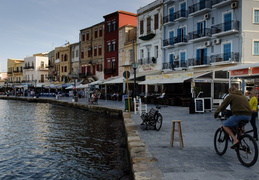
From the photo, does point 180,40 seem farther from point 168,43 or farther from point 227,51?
point 227,51

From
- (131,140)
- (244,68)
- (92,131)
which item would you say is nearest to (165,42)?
(244,68)

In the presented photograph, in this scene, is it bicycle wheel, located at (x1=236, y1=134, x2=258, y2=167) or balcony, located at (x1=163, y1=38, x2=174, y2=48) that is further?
balcony, located at (x1=163, y1=38, x2=174, y2=48)

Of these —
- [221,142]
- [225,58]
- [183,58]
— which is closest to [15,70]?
[183,58]

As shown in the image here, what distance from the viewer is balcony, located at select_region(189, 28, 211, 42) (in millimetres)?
23436

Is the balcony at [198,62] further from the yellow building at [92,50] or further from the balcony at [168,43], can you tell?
the yellow building at [92,50]

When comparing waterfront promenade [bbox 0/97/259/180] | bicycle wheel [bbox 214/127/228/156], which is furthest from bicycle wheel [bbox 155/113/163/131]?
bicycle wheel [bbox 214/127/228/156]

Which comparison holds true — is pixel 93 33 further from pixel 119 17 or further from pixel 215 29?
pixel 215 29

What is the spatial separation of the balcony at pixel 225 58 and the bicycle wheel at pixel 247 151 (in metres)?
17.0

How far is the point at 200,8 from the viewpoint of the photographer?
24.2 m

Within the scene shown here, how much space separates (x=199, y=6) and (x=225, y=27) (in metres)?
4.01

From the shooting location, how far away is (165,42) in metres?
28.5

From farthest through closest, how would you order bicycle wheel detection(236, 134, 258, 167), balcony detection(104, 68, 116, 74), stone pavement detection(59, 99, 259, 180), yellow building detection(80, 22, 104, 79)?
yellow building detection(80, 22, 104, 79) < balcony detection(104, 68, 116, 74) < bicycle wheel detection(236, 134, 258, 167) < stone pavement detection(59, 99, 259, 180)

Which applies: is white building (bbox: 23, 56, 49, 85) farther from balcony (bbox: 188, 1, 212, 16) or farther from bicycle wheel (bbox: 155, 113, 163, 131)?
bicycle wheel (bbox: 155, 113, 163, 131)

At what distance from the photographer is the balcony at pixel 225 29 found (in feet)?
68.7
